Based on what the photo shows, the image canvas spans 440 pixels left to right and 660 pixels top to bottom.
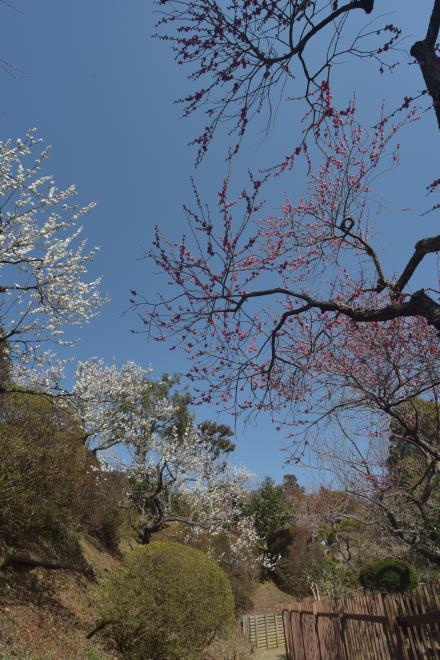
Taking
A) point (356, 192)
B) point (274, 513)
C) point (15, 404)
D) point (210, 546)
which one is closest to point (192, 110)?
point (356, 192)

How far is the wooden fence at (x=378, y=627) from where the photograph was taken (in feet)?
17.3

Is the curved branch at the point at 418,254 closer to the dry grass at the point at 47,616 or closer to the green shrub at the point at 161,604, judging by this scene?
the dry grass at the point at 47,616

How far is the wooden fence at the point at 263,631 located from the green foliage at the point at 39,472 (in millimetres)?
8723

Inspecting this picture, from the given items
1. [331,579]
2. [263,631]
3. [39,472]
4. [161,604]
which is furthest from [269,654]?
[39,472]

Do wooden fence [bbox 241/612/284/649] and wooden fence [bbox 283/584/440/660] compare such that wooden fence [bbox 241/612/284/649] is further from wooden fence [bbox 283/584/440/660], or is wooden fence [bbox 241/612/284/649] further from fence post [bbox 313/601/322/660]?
fence post [bbox 313/601/322/660]

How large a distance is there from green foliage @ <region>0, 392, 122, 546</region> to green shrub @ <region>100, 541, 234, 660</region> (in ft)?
8.04

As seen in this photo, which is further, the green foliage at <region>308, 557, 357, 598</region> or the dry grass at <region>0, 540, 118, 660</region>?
the green foliage at <region>308, 557, 357, 598</region>

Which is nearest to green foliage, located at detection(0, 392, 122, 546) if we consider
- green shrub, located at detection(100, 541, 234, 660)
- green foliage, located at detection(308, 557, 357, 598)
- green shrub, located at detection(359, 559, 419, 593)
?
green shrub, located at detection(100, 541, 234, 660)

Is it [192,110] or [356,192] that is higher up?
[356,192]

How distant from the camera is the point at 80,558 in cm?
1244

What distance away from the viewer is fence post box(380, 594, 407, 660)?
550 centimetres

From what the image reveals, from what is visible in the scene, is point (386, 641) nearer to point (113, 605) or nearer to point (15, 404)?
point (113, 605)

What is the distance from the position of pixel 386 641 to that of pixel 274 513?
2148 cm

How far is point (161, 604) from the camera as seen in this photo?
340 inches
